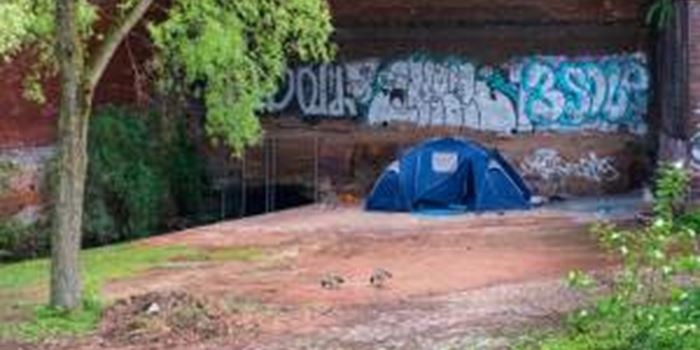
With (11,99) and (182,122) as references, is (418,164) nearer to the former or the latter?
(182,122)

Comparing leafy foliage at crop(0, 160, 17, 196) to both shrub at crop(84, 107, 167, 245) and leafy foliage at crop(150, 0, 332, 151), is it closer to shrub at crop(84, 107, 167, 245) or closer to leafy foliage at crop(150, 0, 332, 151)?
shrub at crop(84, 107, 167, 245)

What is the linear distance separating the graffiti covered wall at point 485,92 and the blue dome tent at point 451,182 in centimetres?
157

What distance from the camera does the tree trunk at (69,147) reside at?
12492mm

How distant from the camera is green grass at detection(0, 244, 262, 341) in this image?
12398mm

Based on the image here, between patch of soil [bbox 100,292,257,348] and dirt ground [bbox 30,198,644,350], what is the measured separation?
0.13 metres

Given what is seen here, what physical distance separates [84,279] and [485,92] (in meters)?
11.2

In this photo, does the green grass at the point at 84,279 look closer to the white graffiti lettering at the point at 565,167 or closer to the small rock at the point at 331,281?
the small rock at the point at 331,281

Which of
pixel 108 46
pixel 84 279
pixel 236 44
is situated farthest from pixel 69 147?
pixel 84 279

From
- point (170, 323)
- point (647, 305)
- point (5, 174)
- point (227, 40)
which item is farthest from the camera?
point (5, 174)

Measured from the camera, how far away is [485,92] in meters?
24.9

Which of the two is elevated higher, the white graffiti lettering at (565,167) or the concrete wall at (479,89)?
the concrete wall at (479,89)

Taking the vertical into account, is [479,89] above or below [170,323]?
above

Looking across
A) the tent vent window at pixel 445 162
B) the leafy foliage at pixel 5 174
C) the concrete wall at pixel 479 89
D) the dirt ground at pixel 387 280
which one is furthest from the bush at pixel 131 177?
the tent vent window at pixel 445 162

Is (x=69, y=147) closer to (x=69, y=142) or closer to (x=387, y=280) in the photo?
(x=69, y=142)
